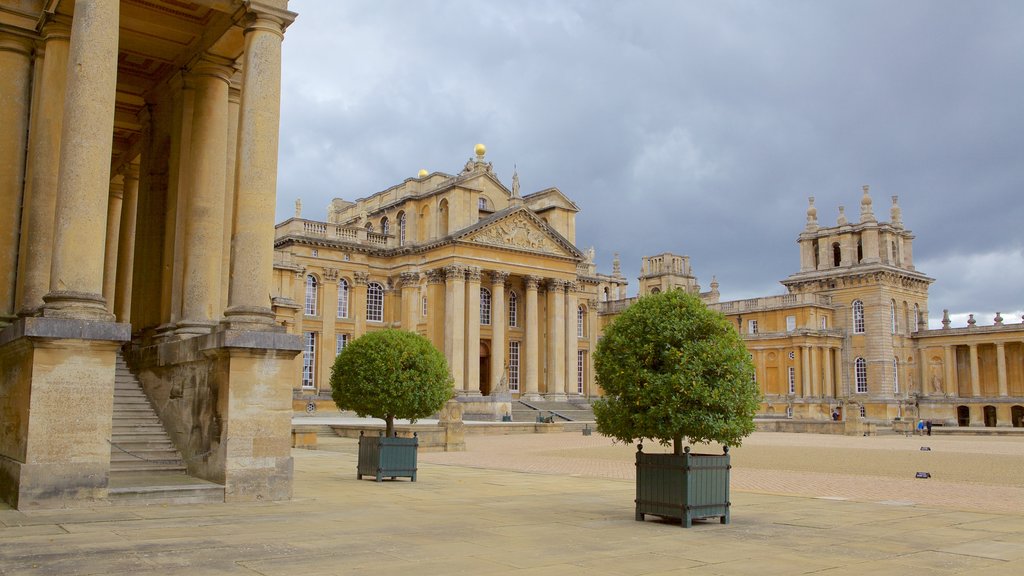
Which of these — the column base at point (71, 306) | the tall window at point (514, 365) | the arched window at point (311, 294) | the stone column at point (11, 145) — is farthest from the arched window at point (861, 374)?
the column base at point (71, 306)

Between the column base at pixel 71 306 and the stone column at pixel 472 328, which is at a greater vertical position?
the stone column at pixel 472 328

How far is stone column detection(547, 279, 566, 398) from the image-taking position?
57344 millimetres

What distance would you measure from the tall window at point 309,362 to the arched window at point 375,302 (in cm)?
437

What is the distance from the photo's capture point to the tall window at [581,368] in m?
64.7

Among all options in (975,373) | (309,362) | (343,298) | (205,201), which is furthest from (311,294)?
(975,373)

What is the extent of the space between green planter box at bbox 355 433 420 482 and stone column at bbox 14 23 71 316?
5.99 meters

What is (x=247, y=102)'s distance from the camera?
1241cm

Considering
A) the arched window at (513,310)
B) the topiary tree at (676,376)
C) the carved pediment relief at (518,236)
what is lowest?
the topiary tree at (676,376)

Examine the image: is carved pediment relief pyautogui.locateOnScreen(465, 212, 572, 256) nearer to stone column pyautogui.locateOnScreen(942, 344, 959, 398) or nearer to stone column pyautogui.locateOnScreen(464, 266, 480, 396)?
stone column pyautogui.locateOnScreen(464, 266, 480, 396)

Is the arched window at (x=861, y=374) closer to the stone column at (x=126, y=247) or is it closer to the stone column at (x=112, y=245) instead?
the stone column at (x=126, y=247)

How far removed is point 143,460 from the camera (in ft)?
42.5

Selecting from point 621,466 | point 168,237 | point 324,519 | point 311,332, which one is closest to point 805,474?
point 621,466

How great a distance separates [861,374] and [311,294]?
41.9m

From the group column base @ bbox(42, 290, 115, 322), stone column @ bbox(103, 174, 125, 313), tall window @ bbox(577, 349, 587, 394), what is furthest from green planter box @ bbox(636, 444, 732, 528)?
tall window @ bbox(577, 349, 587, 394)
